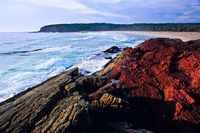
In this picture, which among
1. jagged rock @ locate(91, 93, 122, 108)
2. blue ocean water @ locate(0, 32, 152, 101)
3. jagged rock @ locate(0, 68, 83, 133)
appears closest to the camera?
jagged rock @ locate(0, 68, 83, 133)

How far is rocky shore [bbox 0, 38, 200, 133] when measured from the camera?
3.07m

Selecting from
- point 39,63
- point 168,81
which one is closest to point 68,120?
point 168,81

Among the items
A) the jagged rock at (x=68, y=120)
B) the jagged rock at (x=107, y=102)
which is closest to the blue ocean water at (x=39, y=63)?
the jagged rock at (x=107, y=102)

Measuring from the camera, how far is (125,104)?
388 centimetres

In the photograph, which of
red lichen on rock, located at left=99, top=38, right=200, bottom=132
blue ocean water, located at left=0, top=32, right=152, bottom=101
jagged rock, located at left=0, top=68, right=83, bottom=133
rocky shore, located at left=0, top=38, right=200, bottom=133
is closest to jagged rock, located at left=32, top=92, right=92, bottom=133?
rocky shore, located at left=0, top=38, right=200, bottom=133

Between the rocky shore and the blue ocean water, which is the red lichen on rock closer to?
the rocky shore

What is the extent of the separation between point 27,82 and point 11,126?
24.9ft

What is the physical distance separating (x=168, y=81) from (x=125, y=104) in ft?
8.45

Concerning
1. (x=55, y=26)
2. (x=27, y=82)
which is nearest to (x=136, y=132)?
(x=27, y=82)

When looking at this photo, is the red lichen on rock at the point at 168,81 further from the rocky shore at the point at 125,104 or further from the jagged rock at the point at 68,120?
the jagged rock at the point at 68,120

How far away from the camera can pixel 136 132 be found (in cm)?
295

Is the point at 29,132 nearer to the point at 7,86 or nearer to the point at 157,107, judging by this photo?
the point at 157,107

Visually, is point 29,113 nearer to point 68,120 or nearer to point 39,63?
point 68,120

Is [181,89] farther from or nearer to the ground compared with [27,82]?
farther from the ground
